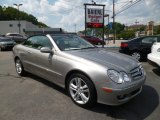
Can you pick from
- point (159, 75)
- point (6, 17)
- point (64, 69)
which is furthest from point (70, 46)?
point (6, 17)

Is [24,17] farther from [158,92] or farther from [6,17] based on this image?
[158,92]

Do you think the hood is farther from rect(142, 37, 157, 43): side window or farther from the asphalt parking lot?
rect(142, 37, 157, 43): side window

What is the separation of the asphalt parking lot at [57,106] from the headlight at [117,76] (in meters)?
0.68

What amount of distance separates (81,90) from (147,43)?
636 cm

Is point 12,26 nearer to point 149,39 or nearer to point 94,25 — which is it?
point 94,25

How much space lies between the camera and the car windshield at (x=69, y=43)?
4955mm

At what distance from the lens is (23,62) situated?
627cm

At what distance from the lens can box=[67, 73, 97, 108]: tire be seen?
3857 mm

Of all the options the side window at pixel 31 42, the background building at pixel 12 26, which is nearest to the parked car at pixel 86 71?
the side window at pixel 31 42

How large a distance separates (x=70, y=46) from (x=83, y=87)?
4.56 ft

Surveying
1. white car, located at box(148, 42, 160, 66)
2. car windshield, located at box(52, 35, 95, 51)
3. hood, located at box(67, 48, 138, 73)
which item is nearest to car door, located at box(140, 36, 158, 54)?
white car, located at box(148, 42, 160, 66)

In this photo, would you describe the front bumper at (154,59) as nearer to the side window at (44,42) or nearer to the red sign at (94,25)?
the side window at (44,42)

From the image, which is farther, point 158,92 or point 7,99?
point 158,92

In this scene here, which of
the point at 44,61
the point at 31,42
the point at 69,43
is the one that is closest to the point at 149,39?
the point at 69,43
